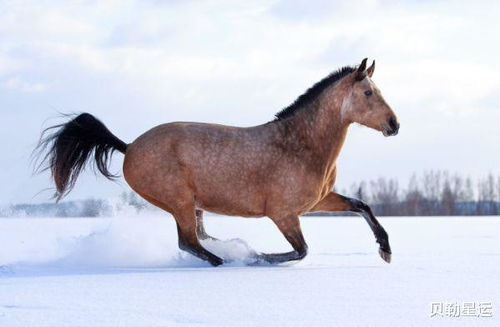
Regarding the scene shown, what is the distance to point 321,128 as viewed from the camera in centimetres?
798

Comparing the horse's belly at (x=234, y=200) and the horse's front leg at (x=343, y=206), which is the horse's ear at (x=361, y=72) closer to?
the horse's front leg at (x=343, y=206)

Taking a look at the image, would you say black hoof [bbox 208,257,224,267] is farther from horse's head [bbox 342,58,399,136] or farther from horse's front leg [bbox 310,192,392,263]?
horse's head [bbox 342,58,399,136]


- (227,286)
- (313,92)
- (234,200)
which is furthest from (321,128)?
(227,286)

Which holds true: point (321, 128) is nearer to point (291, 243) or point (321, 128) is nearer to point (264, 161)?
point (264, 161)

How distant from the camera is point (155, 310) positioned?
14.4ft

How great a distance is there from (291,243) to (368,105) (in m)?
1.56

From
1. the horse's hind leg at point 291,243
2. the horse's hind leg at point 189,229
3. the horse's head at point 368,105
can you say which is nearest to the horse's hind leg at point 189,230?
the horse's hind leg at point 189,229

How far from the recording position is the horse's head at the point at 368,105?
7.74m

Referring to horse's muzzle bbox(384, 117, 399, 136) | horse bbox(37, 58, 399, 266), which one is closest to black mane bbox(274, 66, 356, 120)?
horse bbox(37, 58, 399, 266)

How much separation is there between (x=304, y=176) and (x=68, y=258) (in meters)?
2.54

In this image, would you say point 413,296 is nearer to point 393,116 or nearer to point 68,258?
point 393,116

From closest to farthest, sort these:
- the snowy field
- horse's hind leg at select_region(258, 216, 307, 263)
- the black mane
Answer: the snowy field → horse's hind leg at select_region(258, 216, 307, 263) → the black mane

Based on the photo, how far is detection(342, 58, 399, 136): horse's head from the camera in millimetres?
7742

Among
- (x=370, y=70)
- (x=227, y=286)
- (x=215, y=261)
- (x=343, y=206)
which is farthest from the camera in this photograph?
(x=343, y=206)
